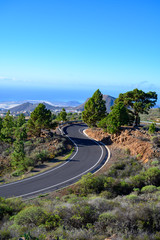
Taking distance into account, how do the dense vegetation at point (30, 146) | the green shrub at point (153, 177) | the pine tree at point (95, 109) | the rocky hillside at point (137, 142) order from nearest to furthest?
the green shrub at point (153, 177) < the rocky hillside at point (137, 142) < the dense vegetation at point (30, 146) < the pine tree at point (95, 109)

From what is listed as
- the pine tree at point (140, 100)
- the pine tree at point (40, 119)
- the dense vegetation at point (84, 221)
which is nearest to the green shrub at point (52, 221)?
the dense vegetation at point (84, 221)

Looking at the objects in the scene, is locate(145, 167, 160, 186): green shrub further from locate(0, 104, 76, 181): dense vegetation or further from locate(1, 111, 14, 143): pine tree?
locate(1, 111, 14, 143): pine tree

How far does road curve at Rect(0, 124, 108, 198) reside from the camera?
1630 cm

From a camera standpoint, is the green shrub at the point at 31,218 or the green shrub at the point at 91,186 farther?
the green shrub at the point at 91,186

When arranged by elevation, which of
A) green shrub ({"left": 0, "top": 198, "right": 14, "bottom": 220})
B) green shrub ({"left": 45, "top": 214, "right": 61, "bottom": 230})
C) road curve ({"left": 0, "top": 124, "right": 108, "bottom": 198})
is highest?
green shrub ({"left": 45, "top": 214, "right": 61, "bottom": 230})

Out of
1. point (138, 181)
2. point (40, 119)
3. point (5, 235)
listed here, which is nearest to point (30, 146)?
point (40, 119)

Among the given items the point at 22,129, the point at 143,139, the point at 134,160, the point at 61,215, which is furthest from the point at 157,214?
the point at 22,129

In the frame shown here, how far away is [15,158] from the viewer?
24.2m

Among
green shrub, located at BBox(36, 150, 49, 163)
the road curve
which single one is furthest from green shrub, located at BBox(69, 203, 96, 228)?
green shrub, located at BBox(36, 150, 49, 163)

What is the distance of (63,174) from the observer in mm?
19812

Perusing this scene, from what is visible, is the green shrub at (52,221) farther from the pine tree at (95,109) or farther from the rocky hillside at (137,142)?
the pine tree at (95,109)

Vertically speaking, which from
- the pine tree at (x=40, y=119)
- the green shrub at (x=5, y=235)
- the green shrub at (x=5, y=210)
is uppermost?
the pine tree at (x=40, y=119)

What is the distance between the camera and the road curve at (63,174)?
16298mm

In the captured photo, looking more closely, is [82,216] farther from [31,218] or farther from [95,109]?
[95,109]
